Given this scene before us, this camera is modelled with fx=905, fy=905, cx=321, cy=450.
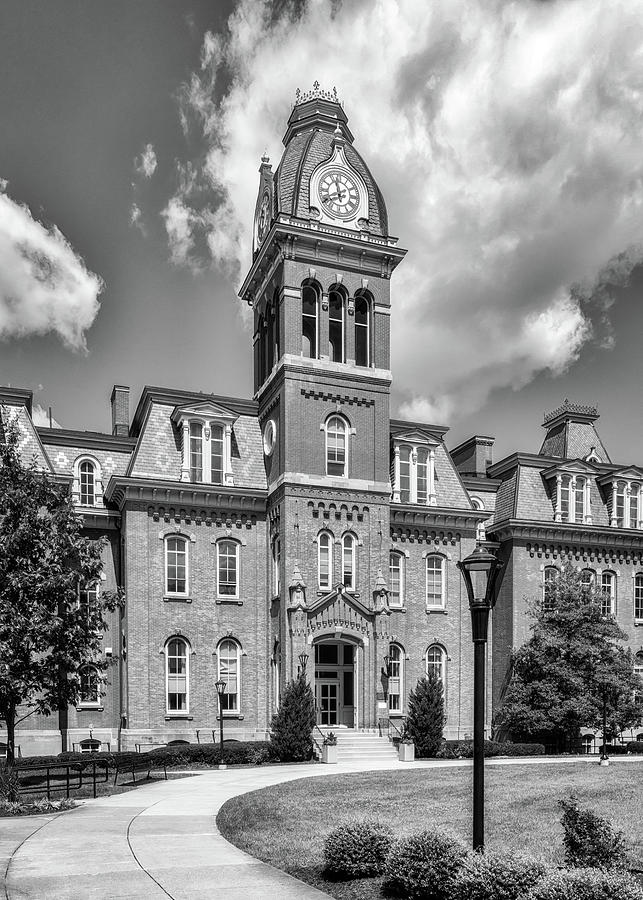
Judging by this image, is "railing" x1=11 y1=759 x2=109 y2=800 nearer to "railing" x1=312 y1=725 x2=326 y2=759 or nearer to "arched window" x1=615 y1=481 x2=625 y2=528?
"railing" x1=312 y1=725 x2=326 y2=759

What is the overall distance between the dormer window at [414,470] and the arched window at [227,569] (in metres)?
8.15

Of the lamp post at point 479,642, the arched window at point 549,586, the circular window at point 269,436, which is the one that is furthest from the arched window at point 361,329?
the lamp post at point 479,642

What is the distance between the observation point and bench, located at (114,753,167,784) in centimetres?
2549

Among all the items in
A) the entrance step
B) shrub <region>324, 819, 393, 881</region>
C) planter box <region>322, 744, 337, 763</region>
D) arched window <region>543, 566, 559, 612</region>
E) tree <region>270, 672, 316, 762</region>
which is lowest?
the entrance step

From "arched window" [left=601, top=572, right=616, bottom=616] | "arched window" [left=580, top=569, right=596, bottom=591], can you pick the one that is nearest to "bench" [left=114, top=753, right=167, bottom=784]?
"arched window" [left=580, top=569, right=596, bottom=591]

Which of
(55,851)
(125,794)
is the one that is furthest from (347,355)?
(55,851)

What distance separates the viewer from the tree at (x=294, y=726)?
1292 inches

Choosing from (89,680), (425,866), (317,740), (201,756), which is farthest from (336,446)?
(425,866)

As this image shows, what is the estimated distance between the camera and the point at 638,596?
47.0 metres

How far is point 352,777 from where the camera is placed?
1023 inches

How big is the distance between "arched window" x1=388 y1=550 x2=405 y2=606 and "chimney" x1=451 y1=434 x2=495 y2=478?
35.6 feet

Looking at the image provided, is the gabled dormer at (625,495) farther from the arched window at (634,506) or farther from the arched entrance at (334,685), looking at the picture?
the arched entrance at (334,685)

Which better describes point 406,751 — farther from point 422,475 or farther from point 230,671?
point 422,475

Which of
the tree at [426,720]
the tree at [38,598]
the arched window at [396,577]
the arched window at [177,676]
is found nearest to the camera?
the tree at [38,598]
